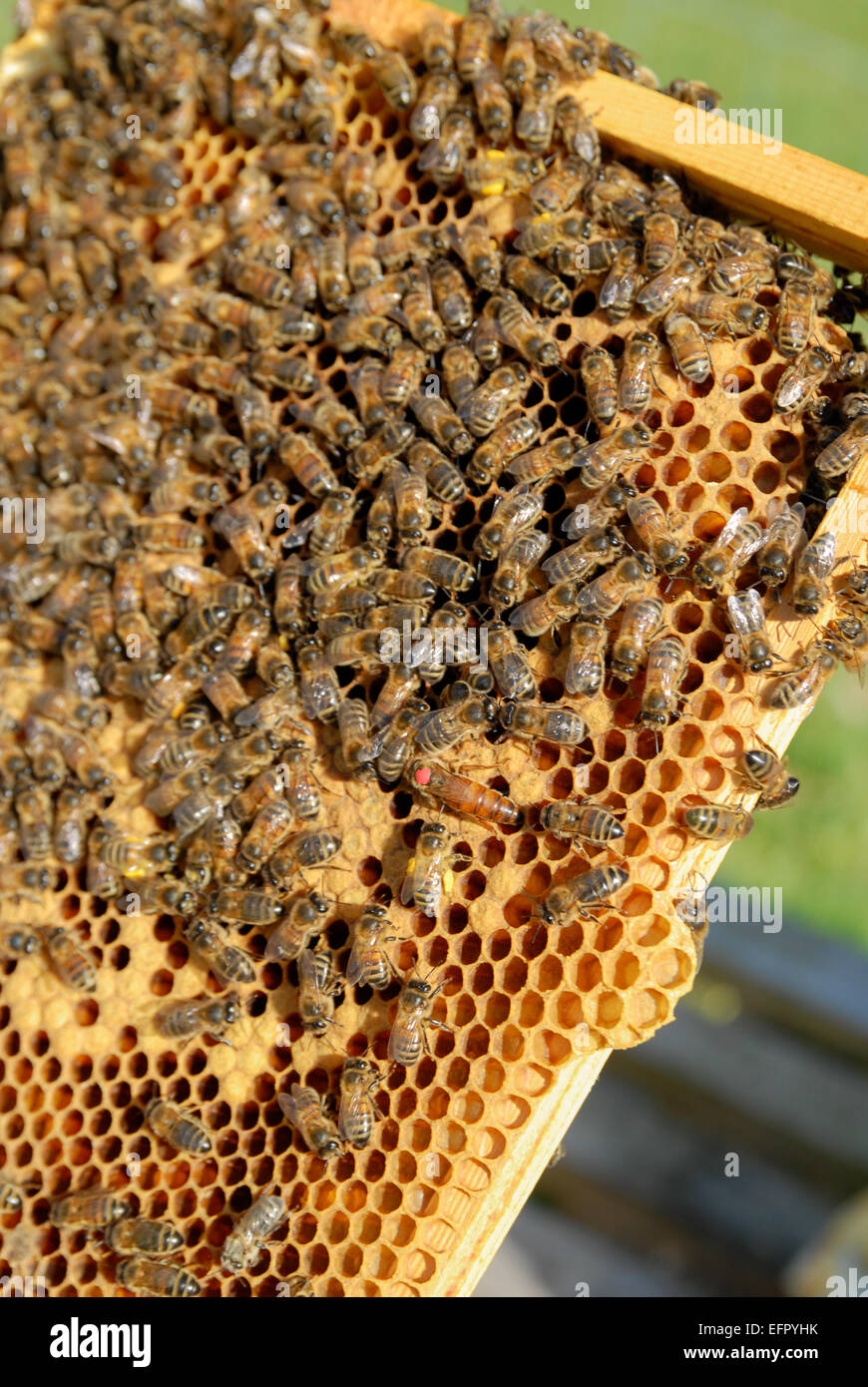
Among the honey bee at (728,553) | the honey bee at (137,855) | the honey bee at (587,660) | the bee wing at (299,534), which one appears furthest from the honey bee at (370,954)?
the honey bee at (728,553)

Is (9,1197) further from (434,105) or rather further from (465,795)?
(434,105)

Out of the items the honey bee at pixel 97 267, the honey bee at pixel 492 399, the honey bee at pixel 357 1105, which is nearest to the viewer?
the honey bee at pixel 357 1105

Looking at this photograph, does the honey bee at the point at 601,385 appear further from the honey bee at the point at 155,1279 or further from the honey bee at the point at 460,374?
the honey bee at the point at 155,1279

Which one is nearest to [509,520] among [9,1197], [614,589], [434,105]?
[614,589]

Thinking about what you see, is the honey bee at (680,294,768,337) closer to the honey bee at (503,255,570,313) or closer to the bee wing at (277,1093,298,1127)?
the honey bee at (503,255,570,313)

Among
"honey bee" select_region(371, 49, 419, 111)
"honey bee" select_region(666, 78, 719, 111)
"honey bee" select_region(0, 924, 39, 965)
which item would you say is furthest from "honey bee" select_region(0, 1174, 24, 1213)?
"honey bee" select_region(666, 78, 719, 111)

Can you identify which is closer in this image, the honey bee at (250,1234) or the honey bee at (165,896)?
the honey bee at (250,1234)
